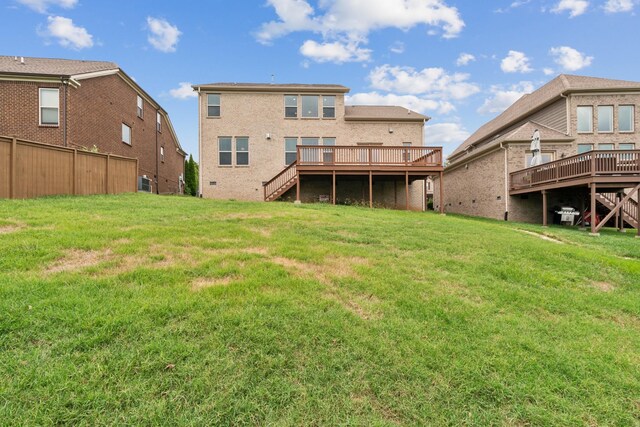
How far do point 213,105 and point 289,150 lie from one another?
5.21 meters

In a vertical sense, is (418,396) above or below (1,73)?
below

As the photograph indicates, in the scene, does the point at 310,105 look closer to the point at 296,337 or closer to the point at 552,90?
the point at 552,90

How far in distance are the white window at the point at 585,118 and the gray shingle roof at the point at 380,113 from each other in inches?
339

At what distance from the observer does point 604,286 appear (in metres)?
4.94

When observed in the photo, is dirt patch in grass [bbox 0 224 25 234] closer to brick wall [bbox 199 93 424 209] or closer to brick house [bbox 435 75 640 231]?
brick wall [bbox 199 93 424 209]

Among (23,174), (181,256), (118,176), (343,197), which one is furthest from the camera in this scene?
(343,197)

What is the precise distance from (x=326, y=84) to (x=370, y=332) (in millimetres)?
17987

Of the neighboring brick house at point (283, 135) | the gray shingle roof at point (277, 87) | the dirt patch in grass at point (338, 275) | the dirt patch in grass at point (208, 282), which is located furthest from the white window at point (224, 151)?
the dirt patch in grass at point (208, 282)

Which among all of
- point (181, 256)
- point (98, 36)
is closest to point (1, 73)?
point (98, 36)

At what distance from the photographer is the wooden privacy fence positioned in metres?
8.30

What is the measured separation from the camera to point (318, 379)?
7.79 feet

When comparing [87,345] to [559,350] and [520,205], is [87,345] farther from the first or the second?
[520,205]

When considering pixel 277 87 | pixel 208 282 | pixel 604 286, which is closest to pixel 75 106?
pixel 277 87

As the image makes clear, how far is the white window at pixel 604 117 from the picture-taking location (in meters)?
17.6
